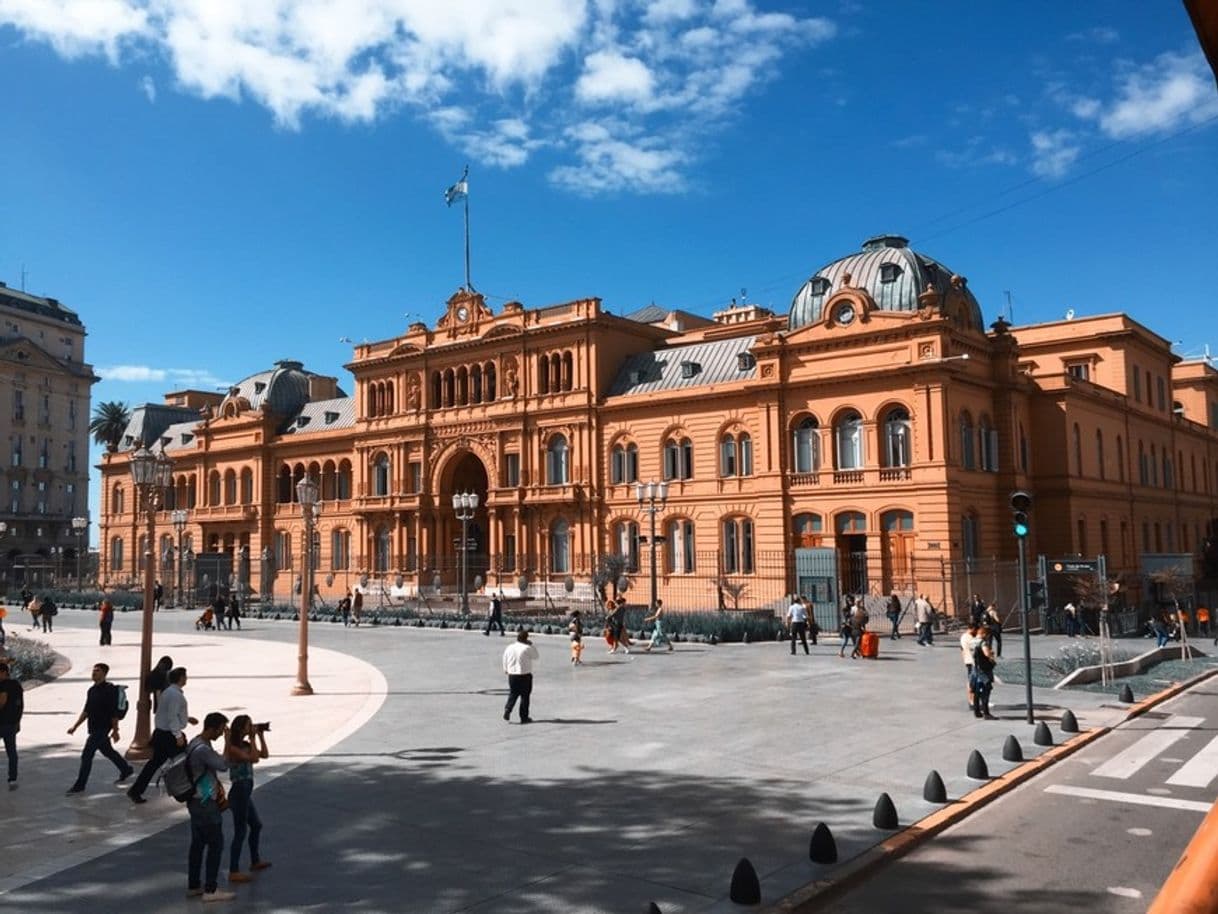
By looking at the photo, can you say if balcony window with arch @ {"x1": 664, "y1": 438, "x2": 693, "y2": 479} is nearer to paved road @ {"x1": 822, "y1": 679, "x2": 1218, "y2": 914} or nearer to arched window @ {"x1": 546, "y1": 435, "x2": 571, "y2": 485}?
arched window @ {"x1": 546, "y1": 435, "x2": 571, "y2": 485}

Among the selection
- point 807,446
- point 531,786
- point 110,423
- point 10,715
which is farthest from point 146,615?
point 110,423

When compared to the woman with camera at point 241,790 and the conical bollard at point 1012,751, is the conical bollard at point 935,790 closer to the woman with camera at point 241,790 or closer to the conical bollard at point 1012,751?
the conical bollard at point 1012,751

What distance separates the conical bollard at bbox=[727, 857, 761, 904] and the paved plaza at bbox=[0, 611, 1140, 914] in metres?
0.21

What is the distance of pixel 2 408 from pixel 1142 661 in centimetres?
9989

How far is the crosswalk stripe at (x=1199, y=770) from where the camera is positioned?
509 inches

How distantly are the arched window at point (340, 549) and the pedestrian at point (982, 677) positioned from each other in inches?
2051

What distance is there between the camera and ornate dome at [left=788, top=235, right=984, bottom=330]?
4319 centimetres

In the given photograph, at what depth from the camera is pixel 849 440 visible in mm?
43406

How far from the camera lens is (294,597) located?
60.1 metres

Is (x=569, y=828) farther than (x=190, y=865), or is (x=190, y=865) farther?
(x=569, y=828)

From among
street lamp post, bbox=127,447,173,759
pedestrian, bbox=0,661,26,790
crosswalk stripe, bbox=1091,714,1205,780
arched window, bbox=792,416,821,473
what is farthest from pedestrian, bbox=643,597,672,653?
pedestrian, bbox=0,661,26,790

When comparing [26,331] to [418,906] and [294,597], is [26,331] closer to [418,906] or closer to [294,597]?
[294,597]

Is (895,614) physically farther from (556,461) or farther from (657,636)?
(556,461)

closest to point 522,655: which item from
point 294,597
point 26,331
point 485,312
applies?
point 485,312
